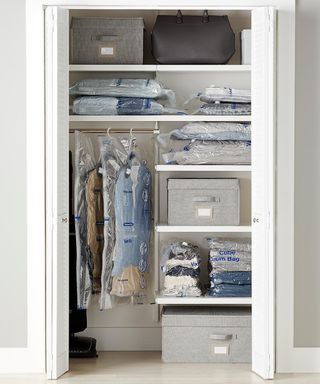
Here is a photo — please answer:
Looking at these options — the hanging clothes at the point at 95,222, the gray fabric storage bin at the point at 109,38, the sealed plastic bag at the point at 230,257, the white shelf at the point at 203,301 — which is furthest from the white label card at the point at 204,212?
the gray fabric storage bin at the point at 109,38

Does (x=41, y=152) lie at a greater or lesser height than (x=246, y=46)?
lesser

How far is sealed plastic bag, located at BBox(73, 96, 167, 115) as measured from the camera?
5.00 m

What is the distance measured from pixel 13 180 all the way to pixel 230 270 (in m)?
1.39

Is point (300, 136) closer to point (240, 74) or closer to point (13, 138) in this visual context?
point (240, 74)

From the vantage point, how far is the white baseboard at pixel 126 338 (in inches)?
208

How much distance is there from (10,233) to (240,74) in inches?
69.1

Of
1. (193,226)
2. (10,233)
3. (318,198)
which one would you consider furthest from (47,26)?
(318,198)

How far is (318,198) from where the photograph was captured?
4602mm

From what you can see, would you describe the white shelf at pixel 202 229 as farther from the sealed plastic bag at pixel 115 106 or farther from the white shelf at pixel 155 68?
the white shelf at pixel 155 68

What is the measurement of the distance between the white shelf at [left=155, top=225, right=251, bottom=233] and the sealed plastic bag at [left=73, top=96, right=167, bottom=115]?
27.4 inches

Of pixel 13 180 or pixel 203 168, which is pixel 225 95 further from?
pixel 13 180

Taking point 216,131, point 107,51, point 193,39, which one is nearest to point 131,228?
point 216,131

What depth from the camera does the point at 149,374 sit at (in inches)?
181

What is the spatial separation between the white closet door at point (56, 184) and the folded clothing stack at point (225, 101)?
0.90 meters
